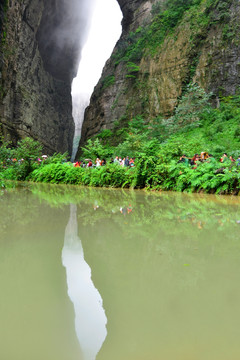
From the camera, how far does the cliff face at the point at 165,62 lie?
2027 cm

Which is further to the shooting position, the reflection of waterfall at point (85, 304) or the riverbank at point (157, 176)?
the riverbank at point (157, 176)

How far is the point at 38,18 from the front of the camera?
33.2m

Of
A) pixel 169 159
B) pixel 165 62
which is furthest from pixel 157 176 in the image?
pixel 165 62

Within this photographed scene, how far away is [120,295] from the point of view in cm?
137

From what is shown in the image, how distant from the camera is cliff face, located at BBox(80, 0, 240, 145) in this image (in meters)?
20.3

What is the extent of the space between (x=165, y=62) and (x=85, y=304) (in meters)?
25.5

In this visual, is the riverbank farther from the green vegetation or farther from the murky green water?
the murky green water

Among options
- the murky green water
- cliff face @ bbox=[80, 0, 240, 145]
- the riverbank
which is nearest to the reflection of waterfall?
the murky green water

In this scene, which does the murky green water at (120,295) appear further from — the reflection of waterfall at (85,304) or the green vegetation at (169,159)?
the green vegetation at (169,159)

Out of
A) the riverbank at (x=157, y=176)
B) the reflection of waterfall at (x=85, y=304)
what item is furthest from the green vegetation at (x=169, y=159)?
the reflection of waterfall at (x=85, y=304)

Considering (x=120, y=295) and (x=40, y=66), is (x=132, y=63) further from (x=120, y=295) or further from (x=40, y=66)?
(x=120, y=295)

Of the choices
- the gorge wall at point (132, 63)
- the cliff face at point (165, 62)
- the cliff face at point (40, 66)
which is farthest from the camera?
the cliff face at point (40, 66)

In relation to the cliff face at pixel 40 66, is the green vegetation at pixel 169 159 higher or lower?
lower

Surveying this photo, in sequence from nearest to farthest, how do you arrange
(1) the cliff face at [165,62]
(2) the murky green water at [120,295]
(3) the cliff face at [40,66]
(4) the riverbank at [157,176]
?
1. (2) the murky green water at [120,295]
2. (4) the riverbank at [157,176]
3. (1) the cliff face at [165,62]
4. (3) the cliff face at [40,66]
